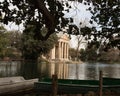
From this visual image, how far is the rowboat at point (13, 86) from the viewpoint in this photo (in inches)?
887

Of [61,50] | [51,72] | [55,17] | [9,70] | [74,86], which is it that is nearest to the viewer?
[55,17]

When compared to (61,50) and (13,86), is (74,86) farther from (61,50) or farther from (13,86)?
(61,50)

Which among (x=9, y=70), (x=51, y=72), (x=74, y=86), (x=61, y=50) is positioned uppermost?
(x=61, y=50)

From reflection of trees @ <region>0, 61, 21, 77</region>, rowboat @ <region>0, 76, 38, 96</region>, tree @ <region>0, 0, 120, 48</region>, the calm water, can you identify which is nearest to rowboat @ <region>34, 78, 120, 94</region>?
rowboat @ <region>0, 76, 38, 96</region>

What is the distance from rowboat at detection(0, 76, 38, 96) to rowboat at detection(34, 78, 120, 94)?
0.69 m

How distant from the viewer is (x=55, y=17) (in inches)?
547

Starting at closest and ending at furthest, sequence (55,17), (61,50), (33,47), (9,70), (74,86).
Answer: (55,17)
(74,86)
(9,70)
(33,47)
(61,50)

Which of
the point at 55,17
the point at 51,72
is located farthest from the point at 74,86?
the point at 51,72

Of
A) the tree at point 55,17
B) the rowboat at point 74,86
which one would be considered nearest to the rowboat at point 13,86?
the rowboat at point 74,86

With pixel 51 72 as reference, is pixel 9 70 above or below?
above

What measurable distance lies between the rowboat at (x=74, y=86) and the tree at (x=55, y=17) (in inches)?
172

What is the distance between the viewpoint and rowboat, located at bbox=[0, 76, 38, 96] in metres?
22.5

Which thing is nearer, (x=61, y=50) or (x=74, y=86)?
(x=74, y=86)

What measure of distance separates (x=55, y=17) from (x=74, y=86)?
38.1ft
